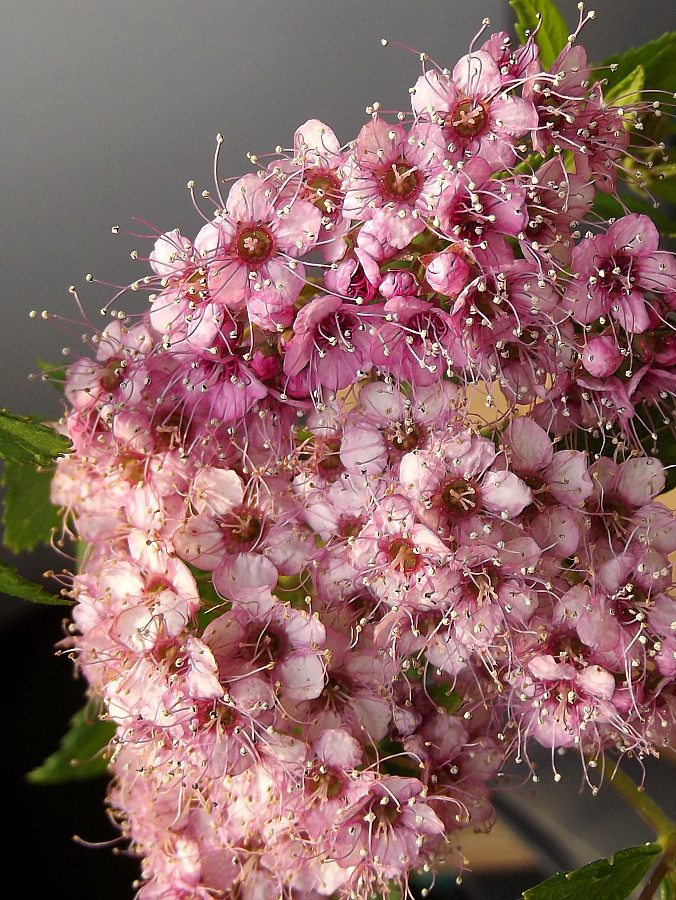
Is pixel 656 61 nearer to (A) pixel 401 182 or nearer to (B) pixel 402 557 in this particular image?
(A) pixel 401 182

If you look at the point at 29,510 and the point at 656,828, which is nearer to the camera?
the point at 656,828

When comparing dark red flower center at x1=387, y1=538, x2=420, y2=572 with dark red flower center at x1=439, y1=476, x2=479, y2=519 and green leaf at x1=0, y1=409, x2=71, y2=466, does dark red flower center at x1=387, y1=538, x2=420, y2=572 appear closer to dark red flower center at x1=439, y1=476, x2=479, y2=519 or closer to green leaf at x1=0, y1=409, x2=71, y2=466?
dark red flower center at x1=439, y1=476, x2=479, y2=519

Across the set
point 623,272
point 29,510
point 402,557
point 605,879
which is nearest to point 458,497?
point 402,557

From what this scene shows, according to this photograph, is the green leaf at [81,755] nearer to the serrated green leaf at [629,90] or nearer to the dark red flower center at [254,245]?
the dark red flower center at [254,245]

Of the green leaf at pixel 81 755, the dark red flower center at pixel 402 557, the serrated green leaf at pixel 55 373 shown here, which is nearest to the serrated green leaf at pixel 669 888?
the dark red flower center at pixel 402 557

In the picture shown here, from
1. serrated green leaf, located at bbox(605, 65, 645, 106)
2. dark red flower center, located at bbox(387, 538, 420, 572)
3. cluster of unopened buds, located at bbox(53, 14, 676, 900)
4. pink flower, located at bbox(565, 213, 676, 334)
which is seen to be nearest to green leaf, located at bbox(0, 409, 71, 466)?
cluster of unopened buds, located at bbox(53, 14, 676, 900)

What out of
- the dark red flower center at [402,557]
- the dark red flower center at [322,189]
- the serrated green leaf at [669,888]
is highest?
the dark red flower center at [322,189]

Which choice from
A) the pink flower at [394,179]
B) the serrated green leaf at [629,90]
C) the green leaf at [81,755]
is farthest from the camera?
the green leaf at [81,755]
